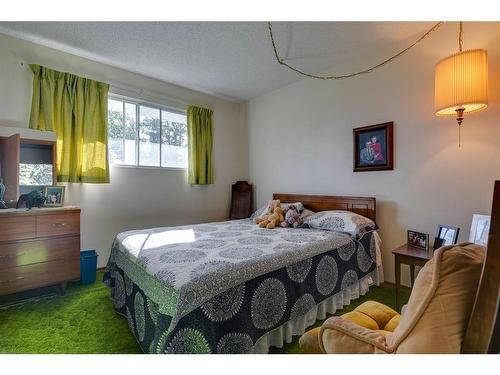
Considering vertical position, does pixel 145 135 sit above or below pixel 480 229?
above

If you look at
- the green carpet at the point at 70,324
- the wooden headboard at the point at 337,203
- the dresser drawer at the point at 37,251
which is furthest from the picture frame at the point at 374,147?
the dresser drawer at the point at 37,251

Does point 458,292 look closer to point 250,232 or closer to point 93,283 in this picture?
point 250,232

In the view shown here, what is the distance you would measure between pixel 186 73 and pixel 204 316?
3030 millimetres

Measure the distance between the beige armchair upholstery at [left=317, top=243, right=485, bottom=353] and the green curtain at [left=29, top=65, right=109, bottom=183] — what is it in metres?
3.21

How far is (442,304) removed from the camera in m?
0.72

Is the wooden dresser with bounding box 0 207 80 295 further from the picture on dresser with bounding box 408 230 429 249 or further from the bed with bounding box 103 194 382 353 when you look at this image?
the picture on dresser with bounding box 408 230 429 249

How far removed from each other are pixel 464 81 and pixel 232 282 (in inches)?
84.9

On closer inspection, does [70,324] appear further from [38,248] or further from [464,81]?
[464,81]

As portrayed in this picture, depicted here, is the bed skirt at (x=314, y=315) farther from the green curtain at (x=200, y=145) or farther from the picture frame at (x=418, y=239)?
the green curtain at (x=200, y=145)

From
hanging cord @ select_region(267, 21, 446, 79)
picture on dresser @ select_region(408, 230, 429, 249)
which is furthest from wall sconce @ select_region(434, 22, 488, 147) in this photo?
picture on dresser @ select_region(408, 230, 429, 249)

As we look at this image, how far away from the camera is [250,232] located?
256 centimetres

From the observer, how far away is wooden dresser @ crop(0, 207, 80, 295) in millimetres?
2127

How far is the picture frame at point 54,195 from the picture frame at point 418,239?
357cm

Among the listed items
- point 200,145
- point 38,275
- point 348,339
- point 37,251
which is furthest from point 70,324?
point 200,145
